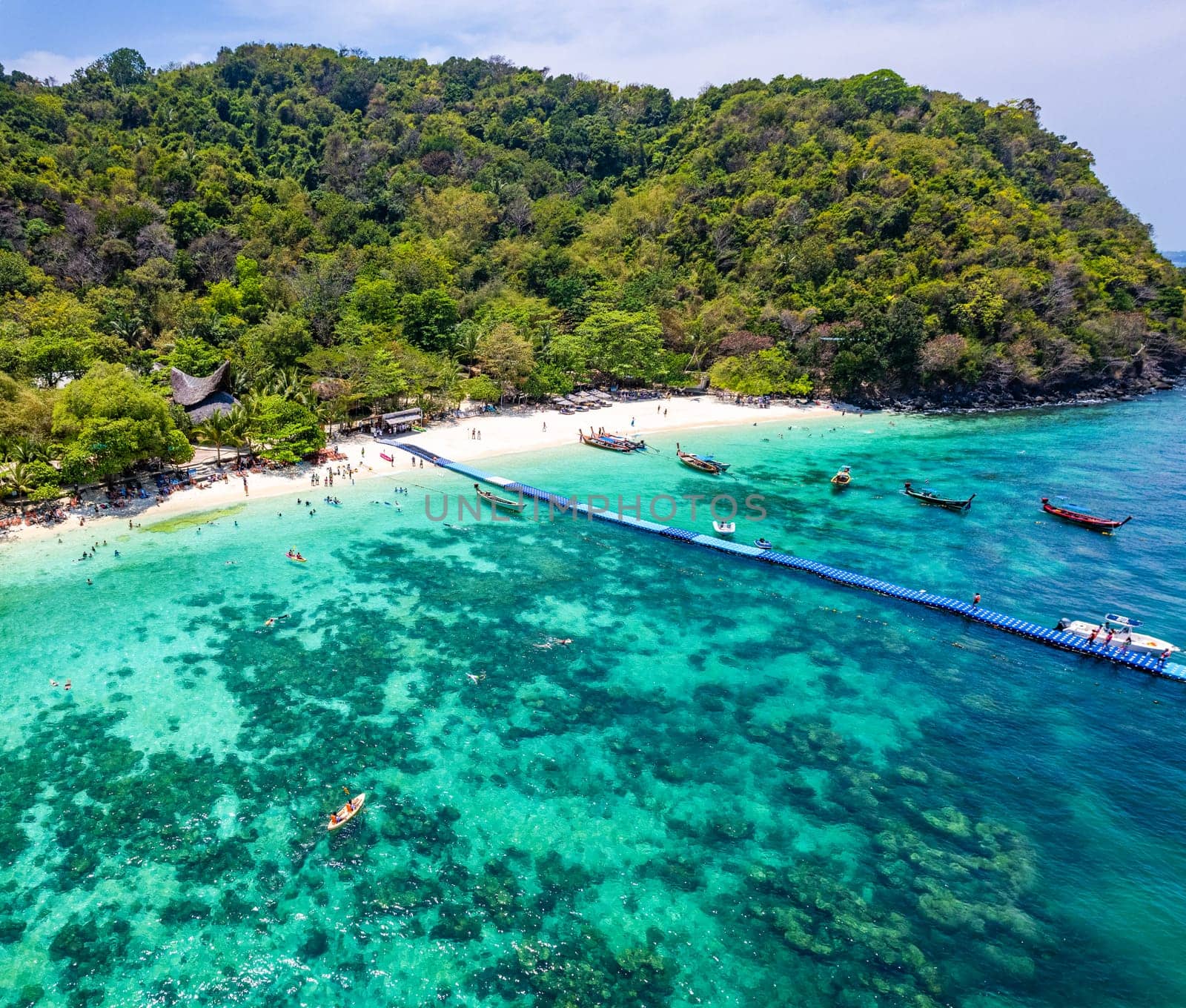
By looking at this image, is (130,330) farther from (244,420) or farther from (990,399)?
(990,399)

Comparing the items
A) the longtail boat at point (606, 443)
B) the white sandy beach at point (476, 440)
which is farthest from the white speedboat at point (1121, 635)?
the white sandy beach at point (476, 440)

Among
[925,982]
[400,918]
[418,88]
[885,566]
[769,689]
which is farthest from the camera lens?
[418,88]

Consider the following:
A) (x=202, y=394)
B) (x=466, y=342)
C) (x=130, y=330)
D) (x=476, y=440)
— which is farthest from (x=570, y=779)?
(x=130, y=330)

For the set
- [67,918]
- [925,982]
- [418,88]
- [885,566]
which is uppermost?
[418,88]

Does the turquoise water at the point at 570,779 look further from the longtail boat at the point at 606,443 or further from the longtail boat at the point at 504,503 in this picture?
the longtail boat at the point at 606,443

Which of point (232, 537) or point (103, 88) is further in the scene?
point (103, 88)

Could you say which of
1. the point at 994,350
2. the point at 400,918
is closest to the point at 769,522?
the point at 400,918

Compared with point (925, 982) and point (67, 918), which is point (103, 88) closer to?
point (67, 918)
